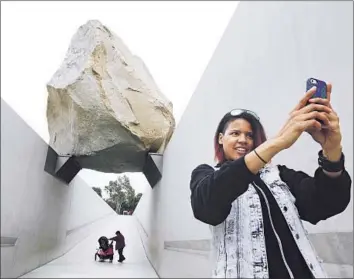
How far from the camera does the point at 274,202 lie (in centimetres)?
43

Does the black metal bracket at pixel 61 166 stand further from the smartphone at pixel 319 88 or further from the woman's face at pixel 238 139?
the smartphone at pixel 319 88

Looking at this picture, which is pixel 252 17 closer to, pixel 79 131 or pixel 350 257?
pixel 350 257

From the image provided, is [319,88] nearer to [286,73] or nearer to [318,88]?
[318,88]

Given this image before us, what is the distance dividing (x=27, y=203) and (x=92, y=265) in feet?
4.32

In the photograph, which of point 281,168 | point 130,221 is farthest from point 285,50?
point 130,221

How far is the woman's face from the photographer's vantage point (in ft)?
1.59

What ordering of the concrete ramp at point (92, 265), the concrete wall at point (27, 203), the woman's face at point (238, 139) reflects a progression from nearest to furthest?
the woman's face at point (238, 139)
the concrete wall at point (27, 203)
the concrete ramp at point (92, 265)

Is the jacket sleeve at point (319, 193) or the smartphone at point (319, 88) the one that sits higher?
the smartphone at point (319, 88)

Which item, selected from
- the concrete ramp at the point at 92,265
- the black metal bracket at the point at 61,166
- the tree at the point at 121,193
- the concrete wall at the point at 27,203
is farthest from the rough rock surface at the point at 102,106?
the concrete ramp at the point at 92,265

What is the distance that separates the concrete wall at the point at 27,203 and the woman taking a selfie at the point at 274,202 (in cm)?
174

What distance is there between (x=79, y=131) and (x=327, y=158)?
3.31m

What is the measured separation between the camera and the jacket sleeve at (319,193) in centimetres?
43

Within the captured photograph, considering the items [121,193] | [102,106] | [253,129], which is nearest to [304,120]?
[253,129]

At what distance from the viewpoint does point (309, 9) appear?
2.25 ft
